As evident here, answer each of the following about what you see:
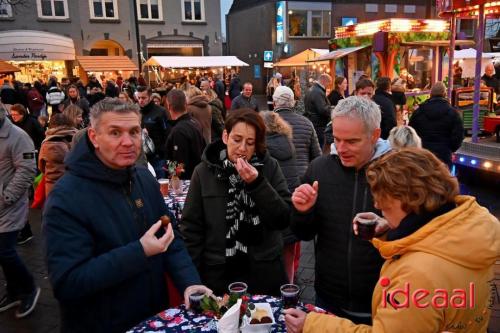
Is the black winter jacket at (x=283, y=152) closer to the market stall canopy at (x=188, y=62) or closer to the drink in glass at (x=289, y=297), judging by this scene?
the drink in glass at (x=289, y=297)

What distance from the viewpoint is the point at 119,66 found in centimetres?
2444

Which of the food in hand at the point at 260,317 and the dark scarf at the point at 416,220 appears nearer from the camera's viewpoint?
the dark scarf at the point at 416,220

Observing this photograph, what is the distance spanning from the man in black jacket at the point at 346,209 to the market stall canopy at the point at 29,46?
2312 cm

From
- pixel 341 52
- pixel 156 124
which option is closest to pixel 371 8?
pixel 341 52

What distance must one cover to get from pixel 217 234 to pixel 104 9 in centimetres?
2783

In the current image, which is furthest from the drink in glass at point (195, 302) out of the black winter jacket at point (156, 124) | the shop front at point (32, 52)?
the shop front at point (32, 52)

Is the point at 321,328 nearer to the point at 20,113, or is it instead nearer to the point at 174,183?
the point at 174,183

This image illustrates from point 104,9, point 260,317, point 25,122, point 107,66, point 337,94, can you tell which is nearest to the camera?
point 260,317

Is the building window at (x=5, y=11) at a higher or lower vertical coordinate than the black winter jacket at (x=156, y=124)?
higher

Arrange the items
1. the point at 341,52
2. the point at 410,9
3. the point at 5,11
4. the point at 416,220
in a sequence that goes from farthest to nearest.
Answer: the point at 410,9
the point at 5,11
the point at 341,52
the point at 416,220

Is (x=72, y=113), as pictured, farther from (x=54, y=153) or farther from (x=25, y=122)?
(x=25, y=122)

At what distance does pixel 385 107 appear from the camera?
21.2 feet

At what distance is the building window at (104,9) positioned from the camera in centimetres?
2667

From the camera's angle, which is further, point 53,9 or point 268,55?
point 268,55
